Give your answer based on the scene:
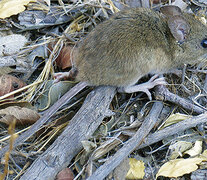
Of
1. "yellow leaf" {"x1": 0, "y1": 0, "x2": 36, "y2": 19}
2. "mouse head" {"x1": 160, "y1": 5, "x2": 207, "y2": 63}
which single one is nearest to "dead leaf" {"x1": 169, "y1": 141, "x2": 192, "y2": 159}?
"mouse head" {"x1": 160, "y1": 5, "x2": 207, "y2": 63}

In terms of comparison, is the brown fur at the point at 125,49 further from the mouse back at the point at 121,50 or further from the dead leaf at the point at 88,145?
the dead leaf at the point at 88,145

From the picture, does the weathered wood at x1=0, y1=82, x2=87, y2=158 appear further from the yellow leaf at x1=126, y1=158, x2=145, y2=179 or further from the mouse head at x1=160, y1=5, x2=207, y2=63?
the mouse head at x1=160, y1=5, x2=207, y2=63

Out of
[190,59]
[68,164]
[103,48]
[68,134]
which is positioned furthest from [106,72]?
[190,59]

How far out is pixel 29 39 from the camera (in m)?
3.91

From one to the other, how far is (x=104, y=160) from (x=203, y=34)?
2128 mm

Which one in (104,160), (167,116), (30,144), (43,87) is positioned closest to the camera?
(104,160)

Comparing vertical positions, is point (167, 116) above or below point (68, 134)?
below

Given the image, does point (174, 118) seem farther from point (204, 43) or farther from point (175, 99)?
point (204, 43)

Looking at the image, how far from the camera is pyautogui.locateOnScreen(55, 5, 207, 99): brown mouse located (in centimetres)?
312

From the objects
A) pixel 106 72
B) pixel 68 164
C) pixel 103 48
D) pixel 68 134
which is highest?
pixel 103 48

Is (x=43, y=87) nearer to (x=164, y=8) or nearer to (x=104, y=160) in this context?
(x=104, y=160)

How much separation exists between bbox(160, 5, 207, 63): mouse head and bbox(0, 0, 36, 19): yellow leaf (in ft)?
6.20

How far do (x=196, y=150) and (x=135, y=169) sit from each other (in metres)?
0.69

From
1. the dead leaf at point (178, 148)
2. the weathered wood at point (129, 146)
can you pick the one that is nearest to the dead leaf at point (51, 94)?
the weathered wood at point (129, 146)
